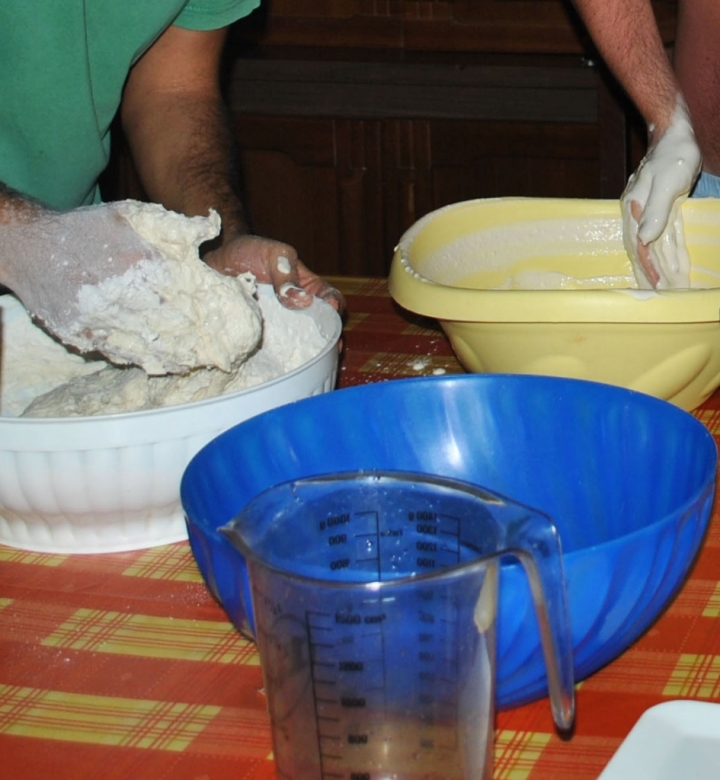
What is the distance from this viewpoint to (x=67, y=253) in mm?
914

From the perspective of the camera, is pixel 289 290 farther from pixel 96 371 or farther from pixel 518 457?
pixel 518 457

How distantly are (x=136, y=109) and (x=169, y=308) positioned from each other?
0.76 m

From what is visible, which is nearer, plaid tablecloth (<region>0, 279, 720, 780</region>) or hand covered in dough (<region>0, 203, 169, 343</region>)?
plaid tablecloth (<region>0, 279, 720, 780</region>)

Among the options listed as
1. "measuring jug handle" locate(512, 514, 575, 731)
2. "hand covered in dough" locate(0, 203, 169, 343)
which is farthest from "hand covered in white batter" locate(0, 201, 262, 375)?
"measuring jug handle" locate(512, 514, 575, 731)

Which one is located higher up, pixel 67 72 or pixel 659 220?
pixel 67 72

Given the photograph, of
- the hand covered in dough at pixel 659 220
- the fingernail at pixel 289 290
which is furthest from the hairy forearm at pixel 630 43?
the fingernail at pixel 289 290

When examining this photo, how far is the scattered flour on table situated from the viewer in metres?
1.06

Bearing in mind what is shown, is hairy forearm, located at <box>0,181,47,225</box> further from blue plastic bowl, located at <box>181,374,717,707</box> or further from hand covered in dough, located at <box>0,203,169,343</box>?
blue plastic bowl, located at <box>181,374,717,707</box>

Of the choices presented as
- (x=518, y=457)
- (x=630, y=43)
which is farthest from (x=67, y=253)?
(x=630, y=43)

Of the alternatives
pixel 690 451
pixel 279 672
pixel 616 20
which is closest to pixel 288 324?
pixel 690 451

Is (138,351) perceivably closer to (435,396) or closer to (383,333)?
(435,396)

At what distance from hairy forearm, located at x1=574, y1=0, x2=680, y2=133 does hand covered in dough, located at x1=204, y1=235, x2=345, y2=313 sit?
57 centimetres

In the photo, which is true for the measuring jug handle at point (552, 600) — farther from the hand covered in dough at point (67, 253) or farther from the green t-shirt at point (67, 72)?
the green t-shirt at point (67, 72)

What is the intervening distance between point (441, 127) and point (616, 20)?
1182 mm
